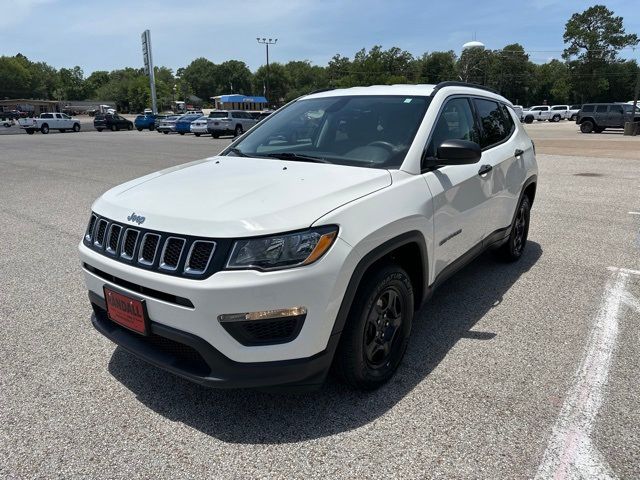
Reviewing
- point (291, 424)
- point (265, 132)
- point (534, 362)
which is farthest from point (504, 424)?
point (265, 132)

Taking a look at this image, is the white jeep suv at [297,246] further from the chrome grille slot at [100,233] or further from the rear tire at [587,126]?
the rear tire at [587,126]

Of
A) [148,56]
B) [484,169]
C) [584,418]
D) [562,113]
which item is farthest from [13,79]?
[584,418]

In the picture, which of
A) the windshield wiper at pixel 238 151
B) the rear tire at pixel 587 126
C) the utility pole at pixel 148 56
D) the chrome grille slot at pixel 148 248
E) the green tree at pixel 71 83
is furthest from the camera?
the green tree at pixel 71 83

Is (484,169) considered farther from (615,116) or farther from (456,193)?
(615,116)

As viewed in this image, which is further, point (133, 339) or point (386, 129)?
point (386, 129)

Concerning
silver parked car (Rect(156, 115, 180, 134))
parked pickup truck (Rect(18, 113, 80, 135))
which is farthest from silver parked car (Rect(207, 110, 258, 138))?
parked pickup truck (Rect(18, 113, 80, 135))

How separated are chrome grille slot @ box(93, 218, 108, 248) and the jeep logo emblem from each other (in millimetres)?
284

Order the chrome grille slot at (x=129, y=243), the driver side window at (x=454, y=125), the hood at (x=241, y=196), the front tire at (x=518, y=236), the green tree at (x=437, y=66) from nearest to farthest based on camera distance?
the hood at (x=241, y=196)
the chrome grille slot at (x=129, y=243)
the driver side window at (x=454, y=125)
the front tire at (x=518, y=236)
the green tree at (x=437, y=66)

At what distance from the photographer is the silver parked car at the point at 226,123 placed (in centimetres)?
3148

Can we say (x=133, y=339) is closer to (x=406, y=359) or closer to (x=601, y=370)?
(x=406, y=359)

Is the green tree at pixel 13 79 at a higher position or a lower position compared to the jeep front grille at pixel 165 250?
higher

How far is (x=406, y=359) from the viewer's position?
3365 millimetres

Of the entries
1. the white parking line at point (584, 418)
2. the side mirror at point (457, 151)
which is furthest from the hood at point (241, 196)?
the white parking line at point (584, 418)

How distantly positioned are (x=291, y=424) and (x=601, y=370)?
2042 millimetres
